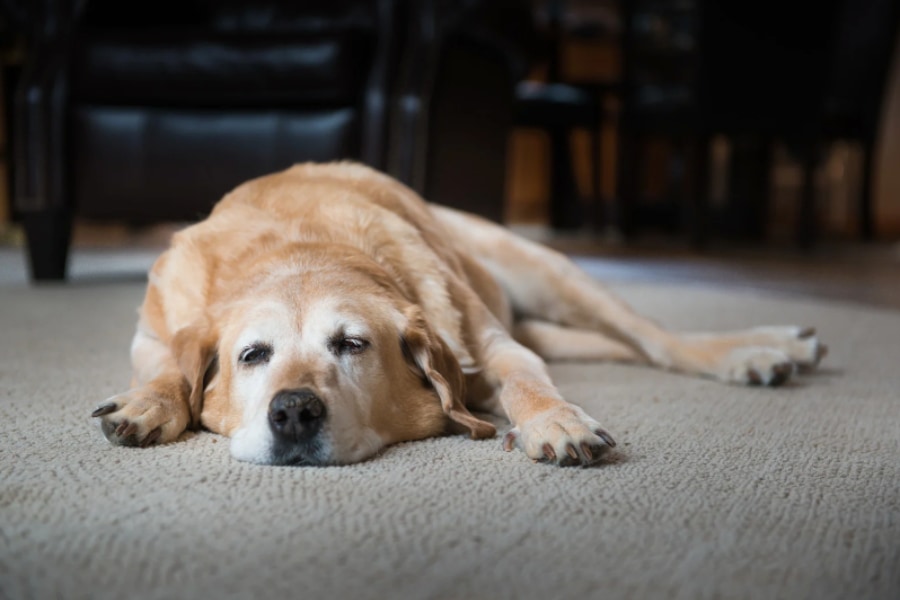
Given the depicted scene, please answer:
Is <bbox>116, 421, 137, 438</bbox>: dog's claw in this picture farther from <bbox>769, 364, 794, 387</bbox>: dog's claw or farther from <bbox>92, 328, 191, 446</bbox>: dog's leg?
<bbox>769, 364, 794, 387</bbox>: dog's claw

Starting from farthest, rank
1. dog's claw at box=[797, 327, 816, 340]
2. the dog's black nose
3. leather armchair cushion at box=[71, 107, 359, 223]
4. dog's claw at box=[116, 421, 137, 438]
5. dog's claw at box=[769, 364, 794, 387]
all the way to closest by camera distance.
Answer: leather armchair cushion at box=[71, 107, 359, 223] → dog's claw at box=[797, 327, 816, 340] → dog's claw at box=[769, 364, 794, 387] → dog's claw at box=[116, 421, 137, 438] → the dog's black nose

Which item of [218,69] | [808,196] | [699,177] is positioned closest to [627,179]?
[699,177]

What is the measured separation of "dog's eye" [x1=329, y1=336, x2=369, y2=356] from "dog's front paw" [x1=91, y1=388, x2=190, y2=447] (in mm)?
275

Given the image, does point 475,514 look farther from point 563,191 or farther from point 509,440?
point 563,191

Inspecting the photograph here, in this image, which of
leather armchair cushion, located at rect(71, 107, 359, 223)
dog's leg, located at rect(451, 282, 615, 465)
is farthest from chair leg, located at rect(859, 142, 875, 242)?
dog's leg, located at rect(451, 282, 615, 465)

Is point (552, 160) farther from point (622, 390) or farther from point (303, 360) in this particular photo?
point (303, 360)

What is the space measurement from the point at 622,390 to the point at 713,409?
21 cm

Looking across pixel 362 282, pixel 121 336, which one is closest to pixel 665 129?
pixel 121 336

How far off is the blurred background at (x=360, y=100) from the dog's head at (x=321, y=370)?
1.77 m

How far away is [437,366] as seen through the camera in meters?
1.40

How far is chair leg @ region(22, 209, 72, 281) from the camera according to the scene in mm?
3188

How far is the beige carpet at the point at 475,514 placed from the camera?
2.75 feet

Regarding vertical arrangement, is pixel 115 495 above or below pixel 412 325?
below

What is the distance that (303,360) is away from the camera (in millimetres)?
1258
